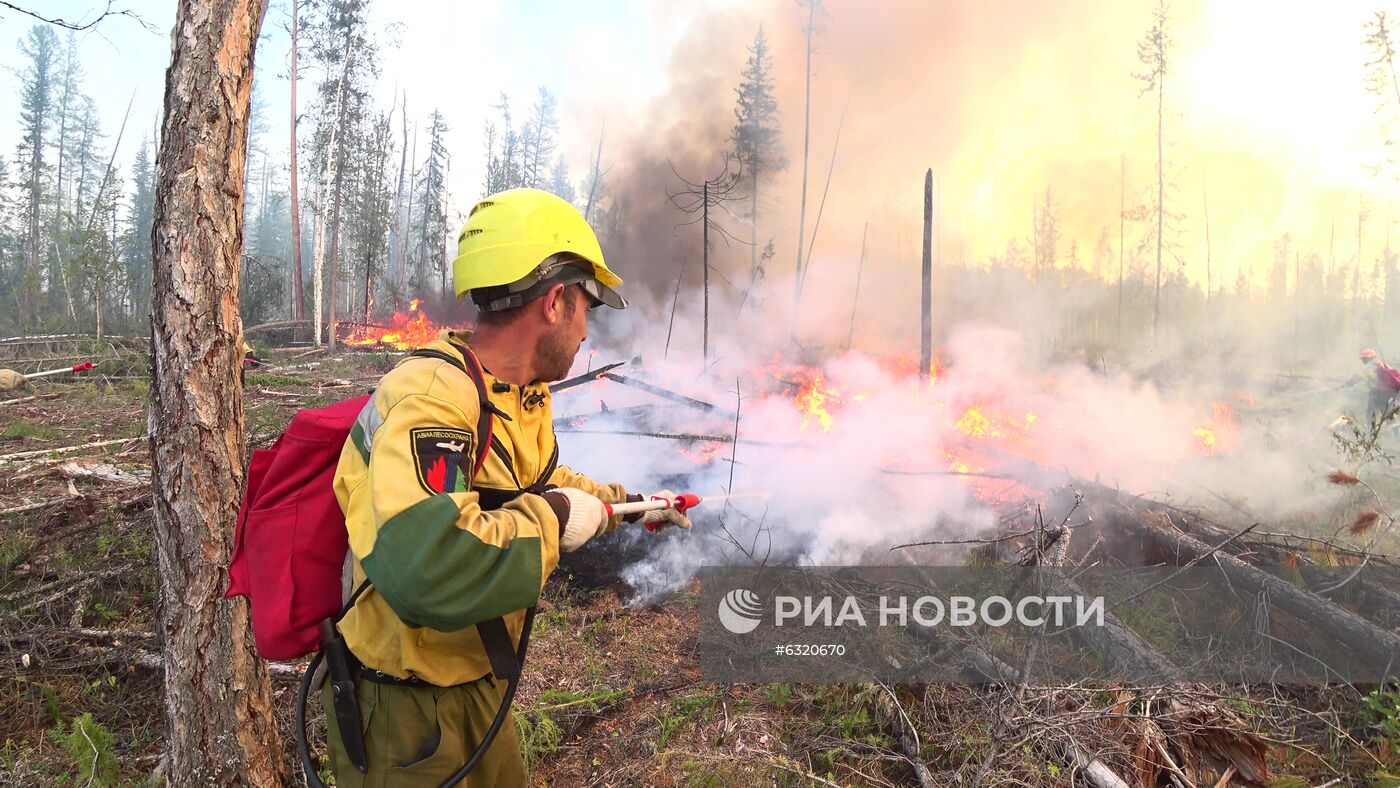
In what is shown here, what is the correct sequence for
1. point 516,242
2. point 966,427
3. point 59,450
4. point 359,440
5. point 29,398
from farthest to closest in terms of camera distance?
point 966,427 → point 29,398 → point 59,450 → point 516,242 → point 359,440

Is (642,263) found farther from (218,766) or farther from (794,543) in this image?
(218,766)

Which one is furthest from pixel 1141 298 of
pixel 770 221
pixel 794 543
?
pixel 794 543

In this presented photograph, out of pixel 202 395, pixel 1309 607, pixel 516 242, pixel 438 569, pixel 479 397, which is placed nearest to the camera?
pixel 438 569

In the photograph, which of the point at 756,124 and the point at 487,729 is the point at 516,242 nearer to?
the point at 487,729

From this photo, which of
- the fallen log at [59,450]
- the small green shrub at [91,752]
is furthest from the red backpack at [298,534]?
the fallen log at [59,450]

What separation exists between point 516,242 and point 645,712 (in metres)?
3.60

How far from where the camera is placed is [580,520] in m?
1.69

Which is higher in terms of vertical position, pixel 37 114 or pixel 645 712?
pixel 37 114

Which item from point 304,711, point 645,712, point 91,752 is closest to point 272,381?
point 91,752

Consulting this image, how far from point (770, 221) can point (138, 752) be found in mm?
23251

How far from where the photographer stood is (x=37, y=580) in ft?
14.4

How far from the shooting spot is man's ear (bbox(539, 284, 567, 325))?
1.87m

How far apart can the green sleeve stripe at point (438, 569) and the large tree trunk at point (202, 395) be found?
2123 mm

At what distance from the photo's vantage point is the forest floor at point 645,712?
3.39 metres
